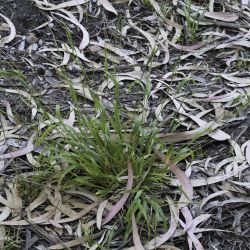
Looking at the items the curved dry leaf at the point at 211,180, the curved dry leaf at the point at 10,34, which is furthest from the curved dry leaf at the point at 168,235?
the curved dry leaf at the point at 10,34

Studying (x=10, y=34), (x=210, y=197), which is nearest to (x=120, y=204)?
(x=210, y=197)

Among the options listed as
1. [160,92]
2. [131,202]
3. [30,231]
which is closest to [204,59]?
[160,92]

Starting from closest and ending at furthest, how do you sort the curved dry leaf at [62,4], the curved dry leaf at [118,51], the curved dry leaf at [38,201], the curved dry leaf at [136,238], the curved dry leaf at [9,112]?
the curved dry leaf at [136,238] → the curved dry leaf at [38,201] → the curved dry leaf at [9,112] → the curved dry leaf at [118,51] → the curved dry leaf at [62,4]

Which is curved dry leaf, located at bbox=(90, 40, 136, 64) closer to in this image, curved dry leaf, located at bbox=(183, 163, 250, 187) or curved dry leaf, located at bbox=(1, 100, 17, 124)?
curved dry leaf, located at bbox=(1, 100, 17, 124)

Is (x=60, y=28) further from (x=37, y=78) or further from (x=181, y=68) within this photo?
(x=181, y=68)

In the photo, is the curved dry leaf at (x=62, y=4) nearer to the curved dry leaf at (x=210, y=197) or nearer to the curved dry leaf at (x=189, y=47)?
the curved dry leaf at (x=189, y=47)

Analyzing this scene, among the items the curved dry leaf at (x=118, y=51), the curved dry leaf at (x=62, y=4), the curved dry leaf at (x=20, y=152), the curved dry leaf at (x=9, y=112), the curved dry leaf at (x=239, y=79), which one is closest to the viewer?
the curved dry leaf at (x=20, y=152)

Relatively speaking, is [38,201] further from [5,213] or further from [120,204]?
[120,204]
